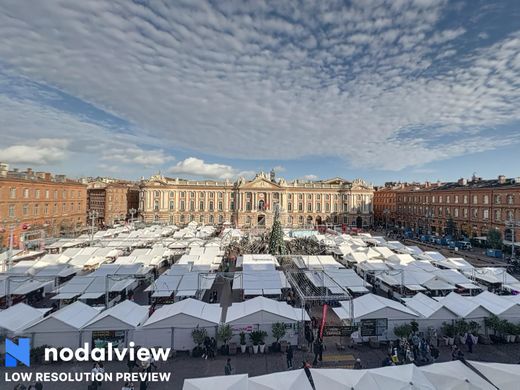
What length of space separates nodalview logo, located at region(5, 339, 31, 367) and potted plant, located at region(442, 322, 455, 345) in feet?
56.0

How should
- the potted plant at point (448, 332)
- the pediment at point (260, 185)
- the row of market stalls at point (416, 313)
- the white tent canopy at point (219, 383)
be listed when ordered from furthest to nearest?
the pediment at point (260, 185), the row of market stalls at point (416, 313), the potted plant at point (448, 332), the white tent canopy at point (219, 383)

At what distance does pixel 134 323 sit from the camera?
40.5ft

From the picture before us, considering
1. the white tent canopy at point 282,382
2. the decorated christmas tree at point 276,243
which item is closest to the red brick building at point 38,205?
the decorated christmas tree at point 276,243

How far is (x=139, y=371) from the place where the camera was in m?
10.8

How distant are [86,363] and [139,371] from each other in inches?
97.4

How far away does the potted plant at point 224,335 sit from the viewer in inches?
481

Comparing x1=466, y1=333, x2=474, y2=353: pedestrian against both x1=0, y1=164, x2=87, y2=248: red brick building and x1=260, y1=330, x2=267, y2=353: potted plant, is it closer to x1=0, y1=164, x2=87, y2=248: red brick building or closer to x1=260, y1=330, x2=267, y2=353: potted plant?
x1=260, y1=330, x2=267, y2=353: potted plant

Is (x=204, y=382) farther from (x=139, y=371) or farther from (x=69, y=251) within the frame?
(x=69, y=251)

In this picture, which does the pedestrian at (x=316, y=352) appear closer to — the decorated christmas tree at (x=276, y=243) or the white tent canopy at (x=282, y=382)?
the white tent canopy at (x=282, y=382)

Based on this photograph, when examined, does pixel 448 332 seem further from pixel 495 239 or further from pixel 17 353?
pixel 495 239

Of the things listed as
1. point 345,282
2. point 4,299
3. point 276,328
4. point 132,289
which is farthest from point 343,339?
point 4,299

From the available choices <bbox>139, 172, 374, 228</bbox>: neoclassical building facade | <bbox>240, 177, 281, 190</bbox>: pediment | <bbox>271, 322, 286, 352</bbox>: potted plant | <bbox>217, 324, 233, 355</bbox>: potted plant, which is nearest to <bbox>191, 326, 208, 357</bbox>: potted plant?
<bbox>217, 324, 233, 355</bbox>: potted plant

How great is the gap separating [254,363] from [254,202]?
177ft

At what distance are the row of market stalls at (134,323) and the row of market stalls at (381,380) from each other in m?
4.38
